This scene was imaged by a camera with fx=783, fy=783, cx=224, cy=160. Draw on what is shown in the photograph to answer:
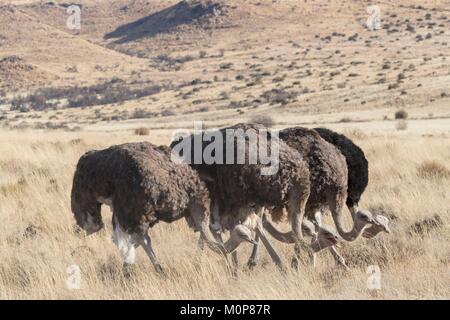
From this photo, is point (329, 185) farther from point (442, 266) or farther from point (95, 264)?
point (95, 264)

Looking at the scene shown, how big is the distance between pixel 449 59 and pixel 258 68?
19261 mm

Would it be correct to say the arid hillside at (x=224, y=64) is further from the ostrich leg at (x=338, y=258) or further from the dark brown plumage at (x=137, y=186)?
the dark brown plumage at (x=137, y=186)

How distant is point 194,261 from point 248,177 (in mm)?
1103

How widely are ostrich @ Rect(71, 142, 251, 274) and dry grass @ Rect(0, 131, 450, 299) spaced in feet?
1.18

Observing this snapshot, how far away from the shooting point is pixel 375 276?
22.4ft

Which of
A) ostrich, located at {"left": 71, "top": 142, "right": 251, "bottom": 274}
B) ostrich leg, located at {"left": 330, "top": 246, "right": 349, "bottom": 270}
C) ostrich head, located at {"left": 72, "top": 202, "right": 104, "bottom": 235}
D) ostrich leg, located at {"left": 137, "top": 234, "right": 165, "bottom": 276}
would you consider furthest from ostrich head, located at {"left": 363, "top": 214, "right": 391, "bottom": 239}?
ostrich head, located at {"left": 72, "top": 202, "right": 104, "bottom": 235}

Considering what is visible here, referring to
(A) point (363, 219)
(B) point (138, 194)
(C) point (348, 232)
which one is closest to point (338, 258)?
(C) point (348, 232)

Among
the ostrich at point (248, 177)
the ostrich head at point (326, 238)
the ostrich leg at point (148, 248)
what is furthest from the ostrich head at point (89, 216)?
the ostrich head at point (326, 238)

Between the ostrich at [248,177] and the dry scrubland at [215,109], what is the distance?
0.52 meters

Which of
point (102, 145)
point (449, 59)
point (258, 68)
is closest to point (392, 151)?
point (102, 145)

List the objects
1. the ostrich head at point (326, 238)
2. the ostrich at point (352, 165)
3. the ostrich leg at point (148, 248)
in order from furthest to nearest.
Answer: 1. the ostrich at point (352, 165)
2. the ostrich head at point (326, 238)
3. the ostrich leg at point (148, 248)

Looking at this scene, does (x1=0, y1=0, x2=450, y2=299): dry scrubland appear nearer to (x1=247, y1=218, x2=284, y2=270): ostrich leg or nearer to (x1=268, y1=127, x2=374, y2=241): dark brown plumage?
(x1=247, y1=218, x2=284, y2=270): ostrich leg

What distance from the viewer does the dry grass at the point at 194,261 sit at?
6730 mm

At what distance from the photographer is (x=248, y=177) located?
7.04 meters
